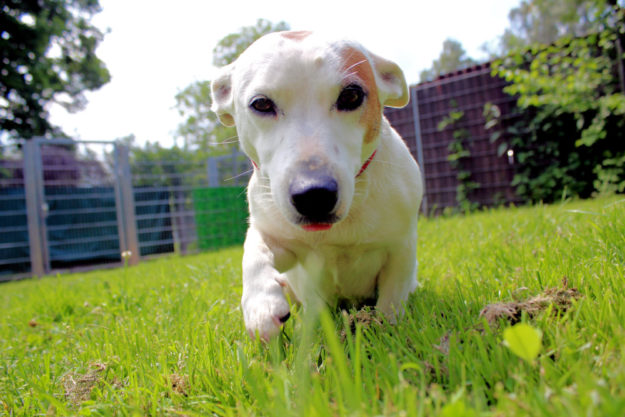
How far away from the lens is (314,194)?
1.36m

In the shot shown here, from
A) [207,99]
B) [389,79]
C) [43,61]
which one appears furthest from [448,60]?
[389,79]

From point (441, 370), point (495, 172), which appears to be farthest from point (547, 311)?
point (495, 172)

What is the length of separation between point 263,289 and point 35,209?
8899 millimetres

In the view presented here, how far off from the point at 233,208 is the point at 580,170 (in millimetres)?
7372

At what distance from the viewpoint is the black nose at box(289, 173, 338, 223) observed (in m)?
1.35

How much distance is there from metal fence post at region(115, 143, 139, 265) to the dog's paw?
849cm

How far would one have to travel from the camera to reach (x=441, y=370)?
1022 millimetres

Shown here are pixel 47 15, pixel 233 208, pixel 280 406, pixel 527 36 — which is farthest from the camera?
pixel 527 36

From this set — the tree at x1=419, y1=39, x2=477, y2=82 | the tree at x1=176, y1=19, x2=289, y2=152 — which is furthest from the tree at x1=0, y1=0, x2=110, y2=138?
the tree at x1=419, y1=39, x2=477, y2=82

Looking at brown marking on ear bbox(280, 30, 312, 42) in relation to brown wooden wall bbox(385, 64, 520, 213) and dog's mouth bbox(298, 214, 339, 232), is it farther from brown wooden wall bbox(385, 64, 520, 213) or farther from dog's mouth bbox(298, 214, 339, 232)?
brown wooden wall bbox(385, 64, 520, 213)

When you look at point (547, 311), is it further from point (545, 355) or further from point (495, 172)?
point (495, 172)

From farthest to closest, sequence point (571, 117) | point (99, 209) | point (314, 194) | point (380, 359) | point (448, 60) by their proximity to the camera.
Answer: point (448, 60), point (99, 209), point (571, 117), point (314, 194), point (380, 359)

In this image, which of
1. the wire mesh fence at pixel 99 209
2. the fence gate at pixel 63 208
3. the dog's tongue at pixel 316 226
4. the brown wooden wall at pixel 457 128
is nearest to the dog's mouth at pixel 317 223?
the dog's tongue at pixel 316 226

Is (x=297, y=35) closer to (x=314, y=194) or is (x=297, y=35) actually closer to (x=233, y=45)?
(x=314, y=194)
